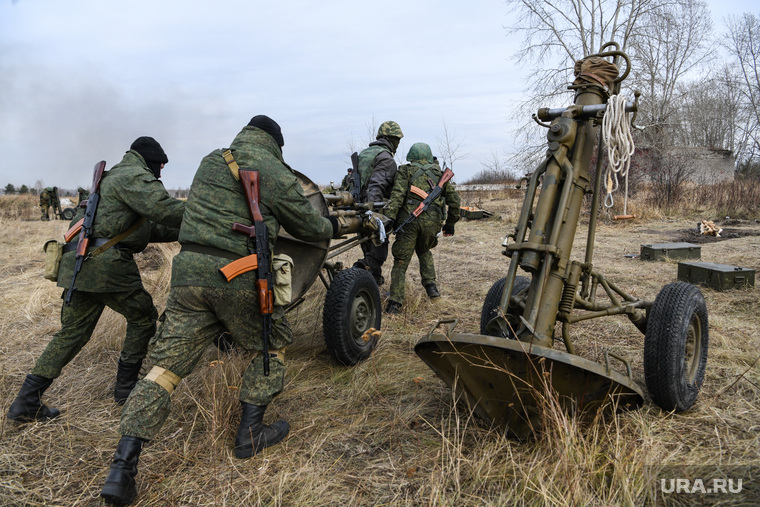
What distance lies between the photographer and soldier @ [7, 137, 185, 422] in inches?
130

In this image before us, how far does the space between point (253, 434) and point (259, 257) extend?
1.00 metres

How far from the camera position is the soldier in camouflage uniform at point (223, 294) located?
8.73ft

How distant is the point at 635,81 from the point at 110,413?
1977cm

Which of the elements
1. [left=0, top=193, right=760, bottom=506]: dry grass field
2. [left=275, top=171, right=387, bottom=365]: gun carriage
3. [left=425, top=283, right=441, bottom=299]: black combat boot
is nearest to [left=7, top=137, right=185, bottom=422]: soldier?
[left=0, top=193, right=760, bottom=506]: dry grass field

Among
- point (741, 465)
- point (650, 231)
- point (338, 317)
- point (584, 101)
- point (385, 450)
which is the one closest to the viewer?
point (741, 465)

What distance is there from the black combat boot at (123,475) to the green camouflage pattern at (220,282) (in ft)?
0.36

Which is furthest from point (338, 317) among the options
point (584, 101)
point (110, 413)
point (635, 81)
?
point (635, 81)

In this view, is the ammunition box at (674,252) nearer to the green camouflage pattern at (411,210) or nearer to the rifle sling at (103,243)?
the green camouflage pattern at (411,210)

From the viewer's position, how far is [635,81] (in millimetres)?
18156

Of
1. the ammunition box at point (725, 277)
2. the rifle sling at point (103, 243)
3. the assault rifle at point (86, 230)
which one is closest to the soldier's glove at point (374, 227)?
the rifle sling at point (103, 243)

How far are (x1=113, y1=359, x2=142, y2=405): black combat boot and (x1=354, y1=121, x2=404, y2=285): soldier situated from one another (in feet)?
9.61

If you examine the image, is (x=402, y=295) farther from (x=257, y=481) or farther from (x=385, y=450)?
(x=257, y=481)

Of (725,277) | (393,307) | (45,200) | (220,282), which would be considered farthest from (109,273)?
(45,200)

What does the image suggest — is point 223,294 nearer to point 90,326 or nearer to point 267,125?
point 267,125
